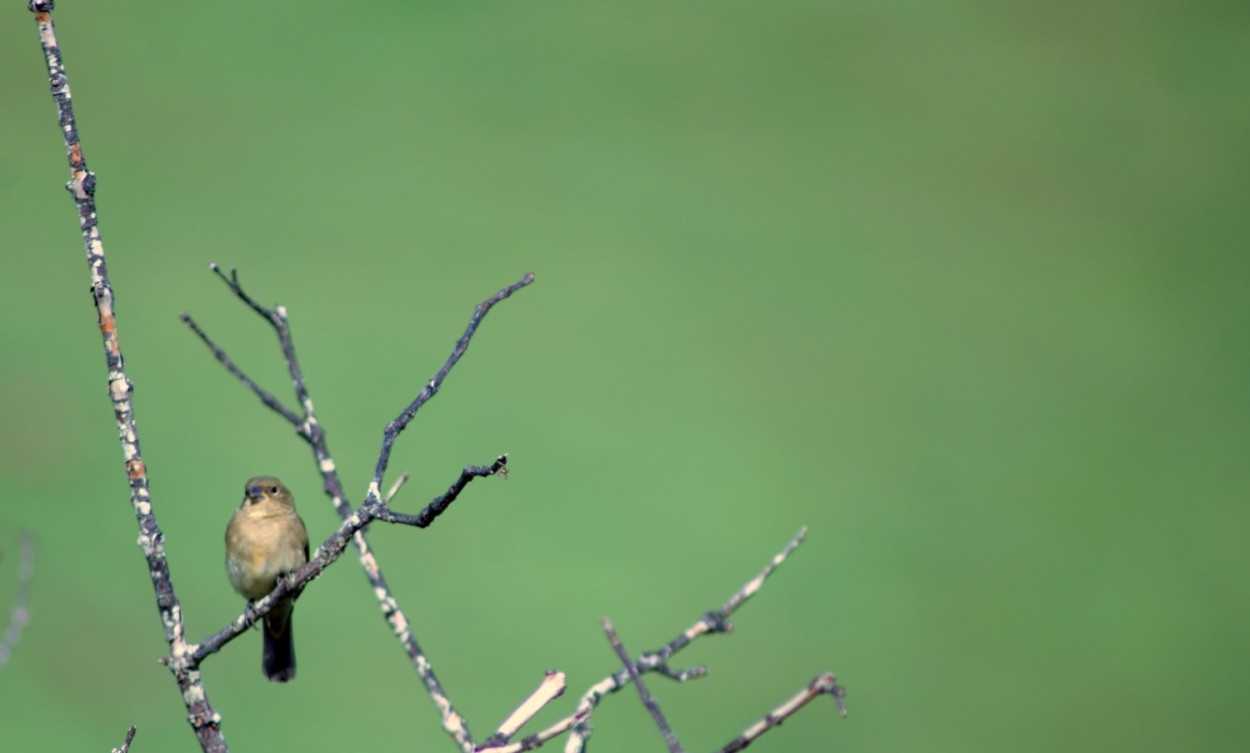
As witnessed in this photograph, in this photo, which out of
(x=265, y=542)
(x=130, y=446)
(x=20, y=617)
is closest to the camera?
(x=130, y=446)

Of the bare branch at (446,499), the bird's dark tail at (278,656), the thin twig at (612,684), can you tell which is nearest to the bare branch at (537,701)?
the thin twig at (612,684)

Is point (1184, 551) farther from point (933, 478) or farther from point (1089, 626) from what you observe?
point (933, 478)

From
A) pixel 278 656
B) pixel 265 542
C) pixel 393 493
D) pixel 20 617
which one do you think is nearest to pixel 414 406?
pixel 393 493

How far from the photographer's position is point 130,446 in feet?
5.47

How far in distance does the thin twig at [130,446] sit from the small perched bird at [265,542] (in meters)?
2.29

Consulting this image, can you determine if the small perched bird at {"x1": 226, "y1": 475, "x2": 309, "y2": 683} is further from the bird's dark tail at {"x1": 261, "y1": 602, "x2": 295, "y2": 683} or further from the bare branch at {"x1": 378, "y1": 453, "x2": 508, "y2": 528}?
the bare branch at {"x1": 378, "y1": 453, "x2": 508, "y2": 528}

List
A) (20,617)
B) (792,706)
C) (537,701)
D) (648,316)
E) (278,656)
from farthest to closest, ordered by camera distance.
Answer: (648,316) < (278,656) < (20,617) < (537,701) < (792,706)

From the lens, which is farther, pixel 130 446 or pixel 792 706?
pixel 130 446

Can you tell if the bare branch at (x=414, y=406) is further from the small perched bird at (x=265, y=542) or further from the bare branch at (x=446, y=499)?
the small perched bird at (x=265, y=542)

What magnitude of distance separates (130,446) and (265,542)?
7.84 feet

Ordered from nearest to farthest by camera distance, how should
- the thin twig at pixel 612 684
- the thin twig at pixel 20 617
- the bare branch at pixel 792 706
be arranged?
1. the bare branch at pixel 792 706
2. the thin twig at pixel 612 684
3. the thin twig at pixel 20 617

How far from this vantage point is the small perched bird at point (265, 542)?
157 inches

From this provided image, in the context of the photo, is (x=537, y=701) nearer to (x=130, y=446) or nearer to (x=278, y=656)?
(x=130, y=446)

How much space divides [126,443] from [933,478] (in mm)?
7002
